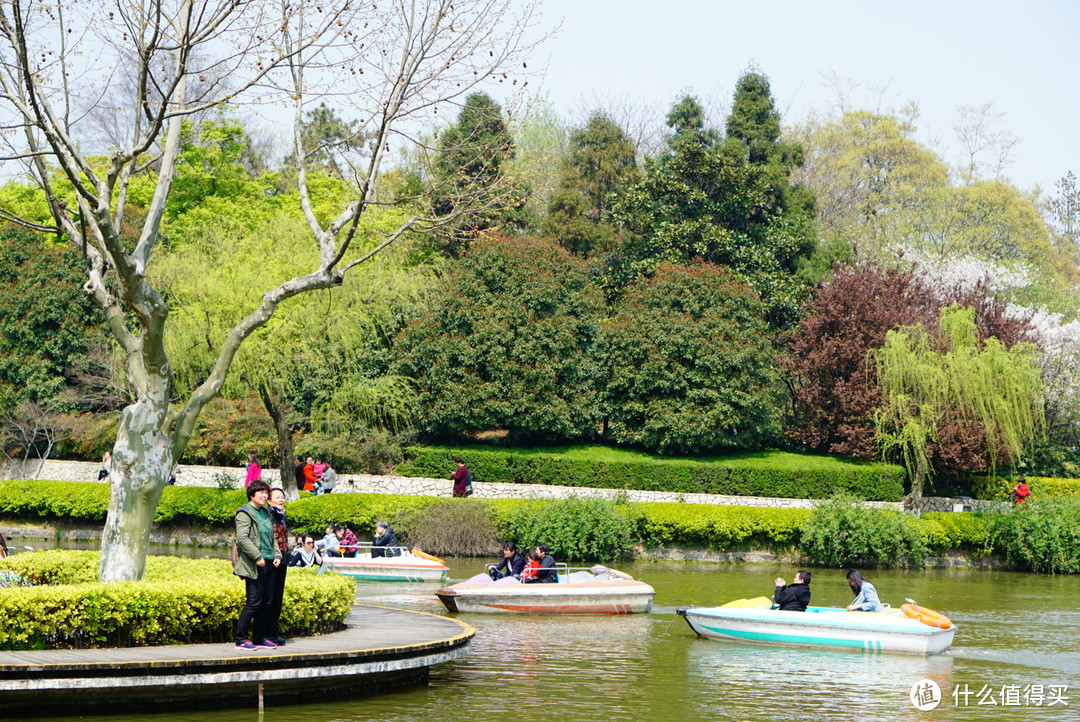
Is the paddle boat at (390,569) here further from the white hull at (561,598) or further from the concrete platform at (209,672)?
the concrete platform at (209,672)

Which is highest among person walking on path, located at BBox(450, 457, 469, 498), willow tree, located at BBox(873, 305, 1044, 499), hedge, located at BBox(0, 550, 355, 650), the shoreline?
willow tree, located at BBox(873, 305, 1044, 499)

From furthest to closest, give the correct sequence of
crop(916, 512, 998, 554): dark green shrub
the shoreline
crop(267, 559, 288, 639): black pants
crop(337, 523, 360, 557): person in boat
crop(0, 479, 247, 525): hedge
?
crop(916, 512, 998, 554): dark green shrub → the shoreline → crop(0, 479, 247, 525): hedge → crop(337, 523, 360, 557): person in boat → crop(267, 559, 288, 639): black pants

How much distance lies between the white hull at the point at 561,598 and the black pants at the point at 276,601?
8.04 metres

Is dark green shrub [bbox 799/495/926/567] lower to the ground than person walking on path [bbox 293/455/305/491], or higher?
lower

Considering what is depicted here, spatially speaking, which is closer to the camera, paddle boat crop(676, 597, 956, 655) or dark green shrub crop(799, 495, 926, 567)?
paddle boat crop(676, 597, 956, 655)

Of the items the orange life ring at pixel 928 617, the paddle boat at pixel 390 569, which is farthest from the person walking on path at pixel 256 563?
the paddle boat at pixel 390 569

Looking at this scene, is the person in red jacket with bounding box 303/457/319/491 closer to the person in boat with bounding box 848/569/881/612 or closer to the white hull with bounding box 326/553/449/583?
the white hull with bounding box 326/553/449/583

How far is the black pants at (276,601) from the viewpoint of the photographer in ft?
39.9

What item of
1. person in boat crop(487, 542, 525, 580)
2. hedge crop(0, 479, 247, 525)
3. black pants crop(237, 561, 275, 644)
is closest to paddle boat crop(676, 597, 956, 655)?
person in boat crop(487, 542, 525, 580)

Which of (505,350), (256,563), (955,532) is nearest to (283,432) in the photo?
(505,350)

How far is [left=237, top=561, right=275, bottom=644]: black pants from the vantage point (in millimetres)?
11938

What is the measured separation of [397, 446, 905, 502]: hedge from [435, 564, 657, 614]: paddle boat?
674 inches

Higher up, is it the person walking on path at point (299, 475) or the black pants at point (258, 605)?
the person walking on path at point (299, 475)

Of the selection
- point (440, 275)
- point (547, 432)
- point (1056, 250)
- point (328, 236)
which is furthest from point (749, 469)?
point (1056, 250)
